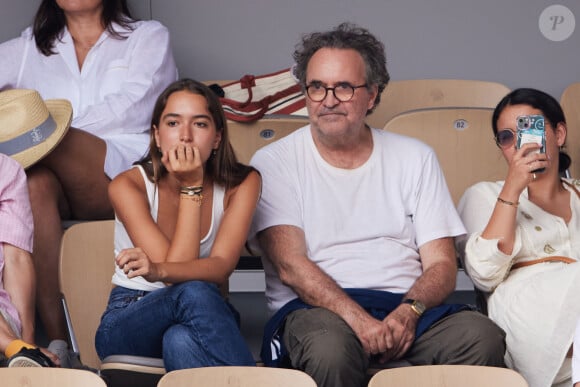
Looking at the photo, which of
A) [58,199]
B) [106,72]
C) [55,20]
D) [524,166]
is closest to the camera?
[524,166]

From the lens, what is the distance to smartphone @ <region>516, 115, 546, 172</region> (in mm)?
2861

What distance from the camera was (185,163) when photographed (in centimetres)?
287

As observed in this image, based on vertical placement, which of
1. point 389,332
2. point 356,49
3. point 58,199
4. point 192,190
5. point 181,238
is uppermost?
point 356,49

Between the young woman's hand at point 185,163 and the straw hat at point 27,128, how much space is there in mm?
555

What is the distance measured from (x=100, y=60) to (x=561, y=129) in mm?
1760

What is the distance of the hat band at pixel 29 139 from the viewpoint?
128 inches

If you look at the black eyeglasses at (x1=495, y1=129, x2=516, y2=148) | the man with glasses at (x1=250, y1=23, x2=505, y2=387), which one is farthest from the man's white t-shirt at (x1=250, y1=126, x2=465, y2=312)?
the black eyeglasses at (x1=495, y1=129, x2=516, y2=148)

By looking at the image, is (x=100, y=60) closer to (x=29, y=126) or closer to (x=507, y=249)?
(x=29, y=126)

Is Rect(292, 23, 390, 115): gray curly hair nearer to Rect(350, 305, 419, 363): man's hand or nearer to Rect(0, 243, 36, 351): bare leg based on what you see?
Rect(350, 305, 419, 363): man's hand

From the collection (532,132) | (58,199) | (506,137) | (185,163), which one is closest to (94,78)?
(58,199)

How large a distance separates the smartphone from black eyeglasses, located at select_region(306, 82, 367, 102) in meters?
0.49

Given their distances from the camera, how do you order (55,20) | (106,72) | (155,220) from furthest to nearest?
(55,20) < (106,72) < (155,220)

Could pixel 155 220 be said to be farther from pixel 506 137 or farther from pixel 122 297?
pixel 506 137

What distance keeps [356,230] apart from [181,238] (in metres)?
0.52
